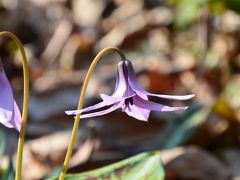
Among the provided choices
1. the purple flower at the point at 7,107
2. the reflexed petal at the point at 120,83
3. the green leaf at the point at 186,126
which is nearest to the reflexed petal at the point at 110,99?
the reflexed petal at the point at 120,83

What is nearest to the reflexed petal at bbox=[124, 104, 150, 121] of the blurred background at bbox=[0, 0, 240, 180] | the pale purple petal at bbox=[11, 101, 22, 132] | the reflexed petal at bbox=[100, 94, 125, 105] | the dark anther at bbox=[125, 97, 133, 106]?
the dark anther at bbox=[125, 97, 133, 106]

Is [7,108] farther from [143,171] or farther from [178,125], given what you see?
[178,125]

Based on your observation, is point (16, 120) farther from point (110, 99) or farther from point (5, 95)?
point (110, 99)

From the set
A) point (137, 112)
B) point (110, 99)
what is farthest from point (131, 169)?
point (110, 99)

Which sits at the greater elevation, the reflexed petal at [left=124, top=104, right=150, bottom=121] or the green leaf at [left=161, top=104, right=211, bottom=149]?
the reflexed petal at [left=124, top=104, right=150, bottom=121]

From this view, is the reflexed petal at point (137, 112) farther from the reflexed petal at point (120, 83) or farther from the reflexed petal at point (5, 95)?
the reflexed petal at point (5, 95)

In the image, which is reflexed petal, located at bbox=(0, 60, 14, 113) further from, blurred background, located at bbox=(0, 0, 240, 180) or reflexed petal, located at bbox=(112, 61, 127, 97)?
blurred background, located at bbox=(0, 0, 240, 180)

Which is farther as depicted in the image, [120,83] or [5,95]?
[120,83]

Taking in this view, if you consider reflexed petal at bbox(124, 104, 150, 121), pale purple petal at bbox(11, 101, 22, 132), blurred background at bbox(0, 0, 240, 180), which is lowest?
blurred background at bbox(0, 0, 240, 180)
